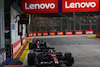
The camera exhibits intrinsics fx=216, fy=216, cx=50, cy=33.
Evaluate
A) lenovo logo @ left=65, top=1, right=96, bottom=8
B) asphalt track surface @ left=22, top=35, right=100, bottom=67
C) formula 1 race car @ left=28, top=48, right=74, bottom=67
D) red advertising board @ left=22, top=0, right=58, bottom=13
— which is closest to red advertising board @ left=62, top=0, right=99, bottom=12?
lenovo logo @ left=65, top=1, right=96, bottom=8

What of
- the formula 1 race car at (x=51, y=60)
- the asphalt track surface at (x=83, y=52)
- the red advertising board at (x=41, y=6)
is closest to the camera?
the formula 1 race car at (x=51, y=60)

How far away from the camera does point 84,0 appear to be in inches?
719

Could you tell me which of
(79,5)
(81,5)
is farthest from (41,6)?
(81,5)

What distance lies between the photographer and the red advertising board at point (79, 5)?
17891 mm

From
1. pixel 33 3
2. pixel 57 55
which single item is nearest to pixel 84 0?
pixel 33 3

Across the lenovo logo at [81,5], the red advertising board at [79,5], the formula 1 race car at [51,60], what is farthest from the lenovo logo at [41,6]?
the formula 1 race car at [51,60]

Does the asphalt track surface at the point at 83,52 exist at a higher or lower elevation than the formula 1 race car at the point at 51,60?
lower

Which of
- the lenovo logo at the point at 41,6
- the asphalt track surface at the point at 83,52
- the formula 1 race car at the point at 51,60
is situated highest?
the lenovo logo at the point at 41,6

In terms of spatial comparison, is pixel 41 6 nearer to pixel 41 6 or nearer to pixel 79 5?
pixel 41 6

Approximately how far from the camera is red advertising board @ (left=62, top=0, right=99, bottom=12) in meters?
17.9

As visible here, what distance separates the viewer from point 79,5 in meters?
18.0

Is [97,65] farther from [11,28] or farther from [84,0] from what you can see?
[84,0]

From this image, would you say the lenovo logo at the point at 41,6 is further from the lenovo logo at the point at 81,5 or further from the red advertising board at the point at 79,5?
the lenovo logo at the point at 81,5

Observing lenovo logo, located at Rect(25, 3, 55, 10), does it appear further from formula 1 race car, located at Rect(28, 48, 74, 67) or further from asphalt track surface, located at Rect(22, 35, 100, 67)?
formula 1 race car, located at Rect(28, 48, 74, 67)
